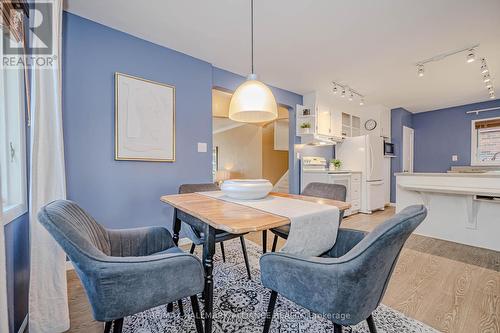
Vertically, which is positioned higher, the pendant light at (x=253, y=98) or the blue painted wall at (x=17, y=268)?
the pendant light at (x=253, y=98)

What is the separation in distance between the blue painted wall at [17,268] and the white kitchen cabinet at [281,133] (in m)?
5.61

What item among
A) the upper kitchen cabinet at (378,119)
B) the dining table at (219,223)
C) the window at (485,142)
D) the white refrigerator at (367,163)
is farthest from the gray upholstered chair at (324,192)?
the window at (485,142)

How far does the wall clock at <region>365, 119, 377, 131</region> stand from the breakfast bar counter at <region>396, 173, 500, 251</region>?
7.41ft

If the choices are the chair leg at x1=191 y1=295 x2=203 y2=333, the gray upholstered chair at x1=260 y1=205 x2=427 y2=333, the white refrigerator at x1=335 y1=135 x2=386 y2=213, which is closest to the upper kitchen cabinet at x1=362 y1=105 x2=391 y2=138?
the white refrigerator at x1=335 y1=135 x2=386 y2=213

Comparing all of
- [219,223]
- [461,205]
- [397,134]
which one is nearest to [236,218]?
[219,223]

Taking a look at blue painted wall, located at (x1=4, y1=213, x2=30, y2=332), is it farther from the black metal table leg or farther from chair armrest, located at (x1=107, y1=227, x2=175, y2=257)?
the black metal table leg

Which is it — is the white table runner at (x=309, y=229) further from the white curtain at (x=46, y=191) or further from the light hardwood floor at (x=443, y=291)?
the white curtain at (x=46, y=191)

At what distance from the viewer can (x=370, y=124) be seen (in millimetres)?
5273

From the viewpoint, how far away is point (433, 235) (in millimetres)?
3092

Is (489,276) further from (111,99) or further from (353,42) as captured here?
(111,99)

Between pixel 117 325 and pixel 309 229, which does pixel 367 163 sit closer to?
pixel 309 229

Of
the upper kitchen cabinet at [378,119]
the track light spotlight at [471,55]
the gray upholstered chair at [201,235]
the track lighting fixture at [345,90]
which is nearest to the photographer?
the gray upholstered chair at [201,235]

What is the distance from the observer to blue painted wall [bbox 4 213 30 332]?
1.11 m

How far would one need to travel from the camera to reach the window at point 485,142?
184 inches
